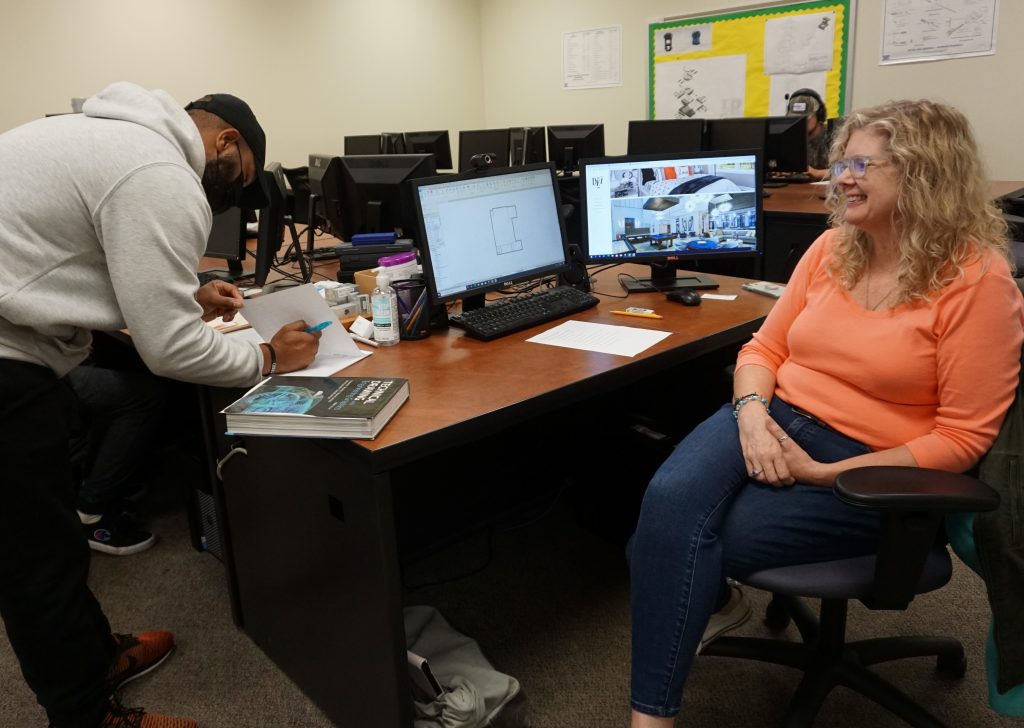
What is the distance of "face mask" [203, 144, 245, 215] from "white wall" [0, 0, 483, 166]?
12.9ft

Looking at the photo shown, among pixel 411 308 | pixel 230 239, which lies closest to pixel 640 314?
pixel 411 308

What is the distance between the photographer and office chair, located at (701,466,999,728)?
1.15 metres

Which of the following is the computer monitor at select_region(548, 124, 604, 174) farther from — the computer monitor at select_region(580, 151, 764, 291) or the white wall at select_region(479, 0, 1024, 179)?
the computer monitor at select_region(580, 151, 764, 291)

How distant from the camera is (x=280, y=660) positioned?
1.84 meters

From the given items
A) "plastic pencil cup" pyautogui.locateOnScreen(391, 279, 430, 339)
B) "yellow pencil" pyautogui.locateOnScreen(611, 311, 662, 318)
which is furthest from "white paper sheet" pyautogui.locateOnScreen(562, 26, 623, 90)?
"plastic pencil cup" pyautogui.locateOnScreen(391, 279, 430, 339)

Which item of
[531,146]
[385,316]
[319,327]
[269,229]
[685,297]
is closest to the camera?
[319,327]

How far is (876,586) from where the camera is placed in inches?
49.4

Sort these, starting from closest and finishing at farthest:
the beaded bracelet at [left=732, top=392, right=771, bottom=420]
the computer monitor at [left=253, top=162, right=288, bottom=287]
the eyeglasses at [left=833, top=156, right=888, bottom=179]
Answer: the eyeglasses at [left=833, top=156, right=888, bottom=179] < the beaded bracelet at [left=732, top=392, right=771, bottom=420] < the computer monitor at [left=253, top=162, right=288, bottom=287]

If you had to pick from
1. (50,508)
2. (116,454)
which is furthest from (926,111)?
(116,454)

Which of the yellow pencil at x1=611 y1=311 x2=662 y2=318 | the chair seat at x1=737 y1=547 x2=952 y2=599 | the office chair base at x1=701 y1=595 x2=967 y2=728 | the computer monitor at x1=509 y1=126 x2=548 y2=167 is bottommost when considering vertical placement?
the office chair base at x1=701 y1=595 x2=967 y2=728

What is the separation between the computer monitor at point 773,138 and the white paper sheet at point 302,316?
3184 millimetres

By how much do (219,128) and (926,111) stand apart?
4.44 ft

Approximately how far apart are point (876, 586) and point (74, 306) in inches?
56.2

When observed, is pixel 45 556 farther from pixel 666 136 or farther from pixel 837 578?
pixel 666 136
